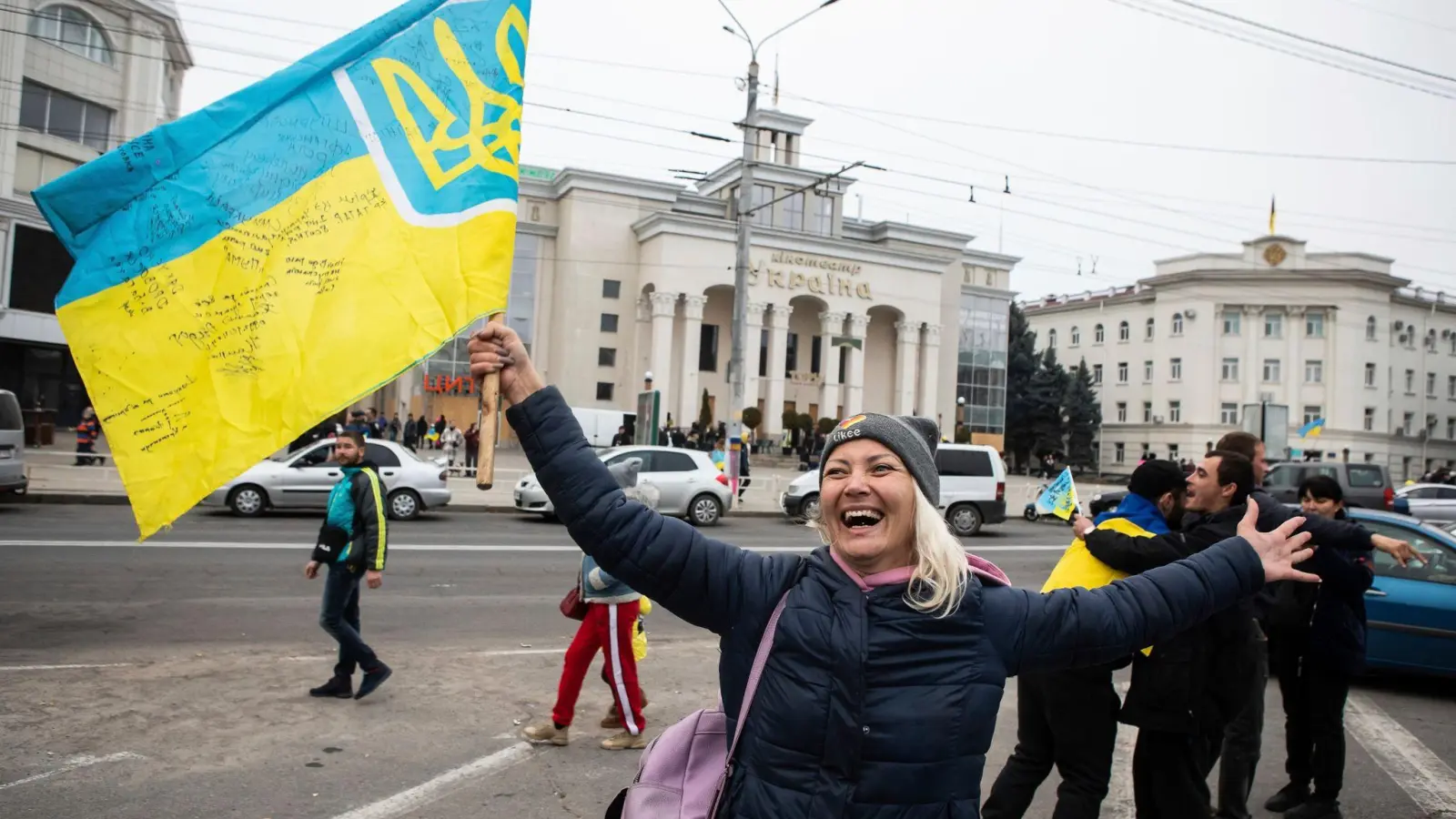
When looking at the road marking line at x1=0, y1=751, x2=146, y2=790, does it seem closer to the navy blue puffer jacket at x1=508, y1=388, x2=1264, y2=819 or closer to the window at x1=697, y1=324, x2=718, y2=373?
the navy blue puffer jacket at x1=508, y1=388, x2=1264, y2=819

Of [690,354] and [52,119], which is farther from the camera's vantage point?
[690,354]

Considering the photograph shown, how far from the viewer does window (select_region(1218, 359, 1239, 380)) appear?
67312 mm

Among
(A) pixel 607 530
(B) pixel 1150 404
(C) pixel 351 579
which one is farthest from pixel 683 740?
(B) pixel 1150 404

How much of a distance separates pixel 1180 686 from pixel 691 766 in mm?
2544

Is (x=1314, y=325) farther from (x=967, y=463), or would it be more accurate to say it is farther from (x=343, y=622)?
(x=343, y=622)

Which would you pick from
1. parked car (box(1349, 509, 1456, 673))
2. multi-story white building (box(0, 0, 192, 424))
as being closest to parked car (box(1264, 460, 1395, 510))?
parked car (box(1349, 509, 1456, 673))

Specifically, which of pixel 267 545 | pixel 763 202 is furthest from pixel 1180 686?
pixel 763 202

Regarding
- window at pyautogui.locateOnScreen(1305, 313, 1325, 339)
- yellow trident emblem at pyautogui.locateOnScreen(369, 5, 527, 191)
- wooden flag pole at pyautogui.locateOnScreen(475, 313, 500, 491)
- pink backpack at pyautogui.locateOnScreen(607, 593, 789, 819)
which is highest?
window at pyautogui.locateOnScreen(1305, 313, 1325, 339)

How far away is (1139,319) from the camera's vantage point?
237 feet

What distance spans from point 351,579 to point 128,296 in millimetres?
3804

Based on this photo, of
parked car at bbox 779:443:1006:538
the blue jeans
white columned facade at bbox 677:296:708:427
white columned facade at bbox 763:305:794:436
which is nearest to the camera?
the blue jeans

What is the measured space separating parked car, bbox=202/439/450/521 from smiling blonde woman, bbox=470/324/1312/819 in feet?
51.6

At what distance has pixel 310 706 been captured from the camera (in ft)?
20.8

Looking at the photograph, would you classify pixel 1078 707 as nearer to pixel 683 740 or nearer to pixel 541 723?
pixel 683 740
